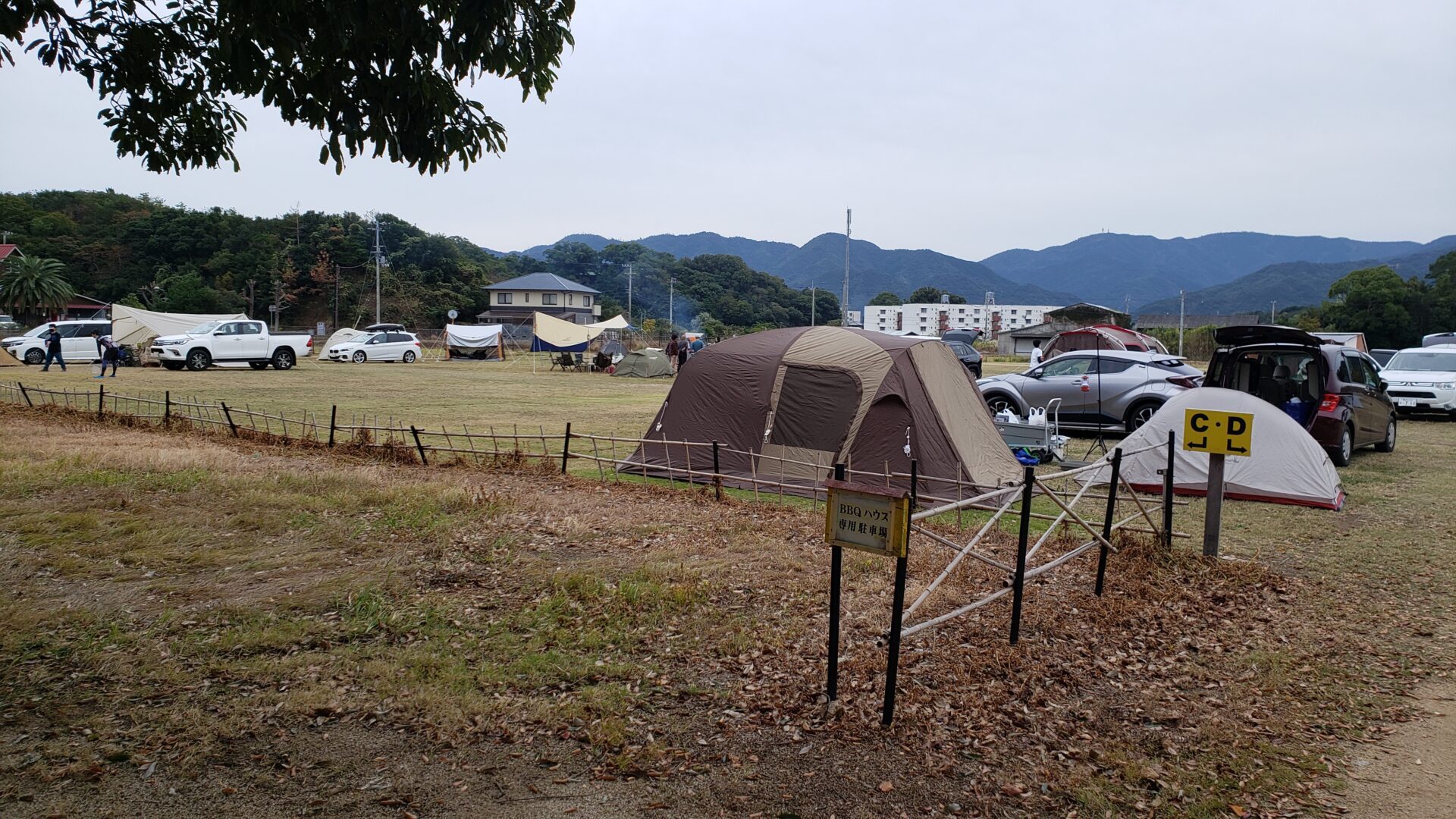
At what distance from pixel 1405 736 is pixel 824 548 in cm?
381

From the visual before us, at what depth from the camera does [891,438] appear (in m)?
9.42

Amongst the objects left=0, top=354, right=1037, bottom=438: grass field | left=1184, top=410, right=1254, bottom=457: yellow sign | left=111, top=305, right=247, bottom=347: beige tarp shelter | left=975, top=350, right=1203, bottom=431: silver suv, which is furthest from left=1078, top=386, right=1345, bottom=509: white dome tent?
left=111, top=305, right=247, bottom=347: beige tarp shelter

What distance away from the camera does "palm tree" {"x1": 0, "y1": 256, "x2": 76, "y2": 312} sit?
47.8 meters

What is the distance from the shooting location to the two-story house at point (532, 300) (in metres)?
68.3

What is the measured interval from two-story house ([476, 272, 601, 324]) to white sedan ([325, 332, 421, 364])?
27.3 meters

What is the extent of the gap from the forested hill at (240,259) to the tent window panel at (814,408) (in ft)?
180

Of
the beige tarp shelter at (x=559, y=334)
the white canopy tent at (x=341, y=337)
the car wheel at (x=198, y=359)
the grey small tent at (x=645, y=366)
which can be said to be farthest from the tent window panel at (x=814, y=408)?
the white canopy tent at (x=341, y=337)

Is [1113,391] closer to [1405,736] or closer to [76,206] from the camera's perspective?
[1405,736]

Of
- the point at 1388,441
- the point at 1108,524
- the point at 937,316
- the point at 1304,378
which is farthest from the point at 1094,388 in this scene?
the point at 937,316

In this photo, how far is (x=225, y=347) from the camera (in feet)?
92.5

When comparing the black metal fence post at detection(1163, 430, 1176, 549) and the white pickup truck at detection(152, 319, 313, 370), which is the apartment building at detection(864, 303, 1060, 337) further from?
the black metal fence post at detection(1163, 430, 1176, 549)

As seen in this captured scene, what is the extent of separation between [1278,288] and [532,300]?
425 ft

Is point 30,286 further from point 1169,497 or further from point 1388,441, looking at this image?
point 1388,441

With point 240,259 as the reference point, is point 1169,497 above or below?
below
